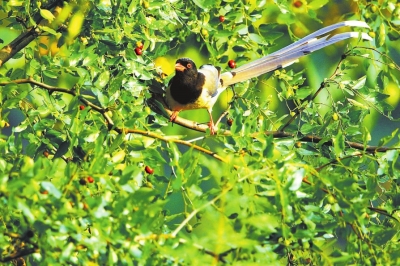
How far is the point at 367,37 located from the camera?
2.70 meters

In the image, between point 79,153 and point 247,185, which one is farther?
Result: point 79,153

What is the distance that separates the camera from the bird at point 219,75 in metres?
3.01

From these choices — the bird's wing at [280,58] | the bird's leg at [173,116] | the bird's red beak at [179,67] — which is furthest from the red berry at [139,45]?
the bird's red beak at [179,67]

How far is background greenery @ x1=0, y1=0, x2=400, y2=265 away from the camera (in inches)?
62.2

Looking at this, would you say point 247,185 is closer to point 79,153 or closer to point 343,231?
point 343,231

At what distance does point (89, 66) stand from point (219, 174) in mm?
991

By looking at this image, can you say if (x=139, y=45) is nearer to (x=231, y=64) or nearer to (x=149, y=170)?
(x=231, y=64)

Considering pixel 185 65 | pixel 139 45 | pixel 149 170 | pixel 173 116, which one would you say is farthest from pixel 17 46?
pixel 185 65

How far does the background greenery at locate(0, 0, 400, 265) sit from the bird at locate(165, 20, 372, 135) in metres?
0.05

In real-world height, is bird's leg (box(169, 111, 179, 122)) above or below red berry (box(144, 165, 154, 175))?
below

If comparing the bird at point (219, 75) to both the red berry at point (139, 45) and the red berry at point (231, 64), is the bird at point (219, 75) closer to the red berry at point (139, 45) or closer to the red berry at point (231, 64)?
the red berry at point (231, 64)

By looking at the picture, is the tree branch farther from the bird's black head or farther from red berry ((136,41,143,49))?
the bird's black head

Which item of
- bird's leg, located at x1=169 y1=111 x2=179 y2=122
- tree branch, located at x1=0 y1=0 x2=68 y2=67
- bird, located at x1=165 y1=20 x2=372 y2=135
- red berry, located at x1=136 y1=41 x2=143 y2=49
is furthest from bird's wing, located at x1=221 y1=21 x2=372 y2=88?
tree branch, located at x1=0 y1=0 x2=68 y2=67

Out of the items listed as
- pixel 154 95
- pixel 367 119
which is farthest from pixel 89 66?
pixel 367 119
